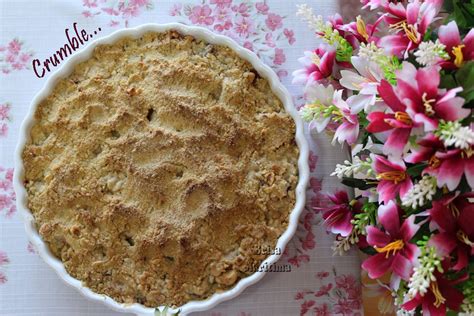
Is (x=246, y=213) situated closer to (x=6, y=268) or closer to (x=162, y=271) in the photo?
(x=162, y=271)

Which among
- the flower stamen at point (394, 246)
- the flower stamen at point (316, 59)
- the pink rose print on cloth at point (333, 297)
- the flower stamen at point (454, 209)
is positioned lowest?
the pink rose print on cloth at point (333, 297)

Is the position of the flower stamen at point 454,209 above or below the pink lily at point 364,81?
below

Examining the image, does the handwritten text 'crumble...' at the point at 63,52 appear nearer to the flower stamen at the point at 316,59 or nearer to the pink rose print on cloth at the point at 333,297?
the flower stamen at the point at 316,59

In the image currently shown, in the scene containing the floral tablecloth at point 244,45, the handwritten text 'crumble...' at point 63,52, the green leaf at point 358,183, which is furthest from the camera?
the handwritten text 'crumble...' at point 63,52

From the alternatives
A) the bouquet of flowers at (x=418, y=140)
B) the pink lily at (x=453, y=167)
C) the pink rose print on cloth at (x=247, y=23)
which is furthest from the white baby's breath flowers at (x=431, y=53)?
the pink rose print on cloth at (x=247, y=23)

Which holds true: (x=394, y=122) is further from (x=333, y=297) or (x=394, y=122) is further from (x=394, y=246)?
(x=333, y=297)

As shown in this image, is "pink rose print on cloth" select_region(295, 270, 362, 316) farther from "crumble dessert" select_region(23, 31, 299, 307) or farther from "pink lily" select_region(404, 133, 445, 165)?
"pink lily" select_region(404, 133, 445, 165)

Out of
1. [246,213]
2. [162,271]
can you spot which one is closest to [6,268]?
[162,271]
